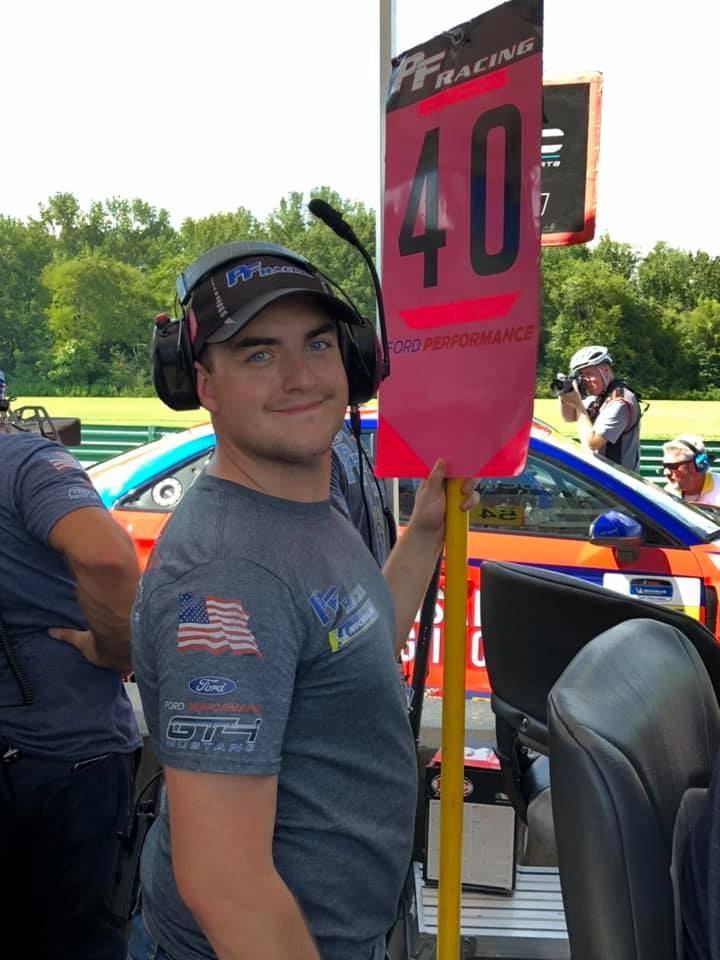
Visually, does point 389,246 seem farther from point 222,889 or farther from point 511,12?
point 222,889

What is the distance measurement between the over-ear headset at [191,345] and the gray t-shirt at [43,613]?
1.31 feet

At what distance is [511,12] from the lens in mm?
1517

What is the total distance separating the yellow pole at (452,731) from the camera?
1.57 metres

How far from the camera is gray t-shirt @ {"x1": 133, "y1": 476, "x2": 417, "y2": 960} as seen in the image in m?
0.96

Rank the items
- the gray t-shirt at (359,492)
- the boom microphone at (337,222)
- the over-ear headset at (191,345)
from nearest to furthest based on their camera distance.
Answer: the over-ear headset at (191,345) < the boom microphone at (337,222) < the gray t-shirt at (359,492)

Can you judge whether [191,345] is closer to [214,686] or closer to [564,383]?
[214,686]

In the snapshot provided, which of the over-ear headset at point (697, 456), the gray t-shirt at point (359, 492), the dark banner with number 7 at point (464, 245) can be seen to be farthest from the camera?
the over-ear headset at point (697, 456)

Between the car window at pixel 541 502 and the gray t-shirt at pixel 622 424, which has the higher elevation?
the gray t-shirt at pixel 622 424

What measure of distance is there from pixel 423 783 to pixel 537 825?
1.06 ft

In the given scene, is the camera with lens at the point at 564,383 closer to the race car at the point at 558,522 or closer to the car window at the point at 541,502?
the race car at the point at 558,522

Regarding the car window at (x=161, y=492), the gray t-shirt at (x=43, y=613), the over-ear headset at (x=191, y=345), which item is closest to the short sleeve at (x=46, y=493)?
the gray t-shirt at (x=43, y=613)

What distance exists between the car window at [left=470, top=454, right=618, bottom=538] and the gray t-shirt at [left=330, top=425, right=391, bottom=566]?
2193mm

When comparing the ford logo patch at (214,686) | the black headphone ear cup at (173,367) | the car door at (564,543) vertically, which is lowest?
the car door at (564,543)

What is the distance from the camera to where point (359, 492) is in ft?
6.08
